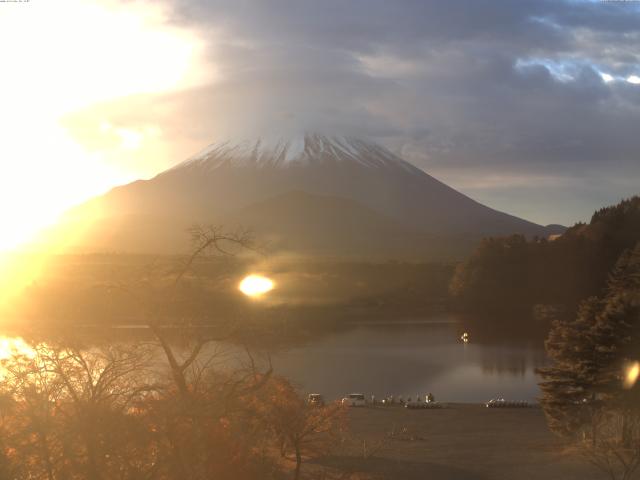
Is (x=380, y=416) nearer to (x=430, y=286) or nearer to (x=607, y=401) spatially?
(x=607, y=401)

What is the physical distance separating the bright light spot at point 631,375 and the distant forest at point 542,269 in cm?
4129

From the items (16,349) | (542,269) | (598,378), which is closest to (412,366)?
(598,378)

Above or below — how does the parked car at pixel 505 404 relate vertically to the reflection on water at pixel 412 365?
below

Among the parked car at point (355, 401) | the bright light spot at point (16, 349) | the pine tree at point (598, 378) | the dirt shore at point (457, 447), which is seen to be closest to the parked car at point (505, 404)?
the dirt shore at point (457, 447)

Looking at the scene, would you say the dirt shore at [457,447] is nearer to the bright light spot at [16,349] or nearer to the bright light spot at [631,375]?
the bright light spot at [631,375]

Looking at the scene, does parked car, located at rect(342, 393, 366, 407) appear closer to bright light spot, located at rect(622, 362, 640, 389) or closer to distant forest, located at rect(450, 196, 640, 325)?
bright light spot, located at rect(622, 362, 640, 389)

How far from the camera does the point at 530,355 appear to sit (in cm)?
3722

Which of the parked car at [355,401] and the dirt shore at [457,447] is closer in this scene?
the dirt shore at [457,447]

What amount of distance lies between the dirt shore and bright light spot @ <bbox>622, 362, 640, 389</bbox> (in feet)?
6.60

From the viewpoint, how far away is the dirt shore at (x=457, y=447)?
15.2 metres

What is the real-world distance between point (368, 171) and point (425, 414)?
13640cm

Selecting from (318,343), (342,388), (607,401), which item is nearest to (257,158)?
(318,343)

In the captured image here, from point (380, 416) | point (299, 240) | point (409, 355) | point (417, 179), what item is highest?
point (417, 179)

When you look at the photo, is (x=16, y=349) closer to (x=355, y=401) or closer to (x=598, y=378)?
(x=598, y=378)
